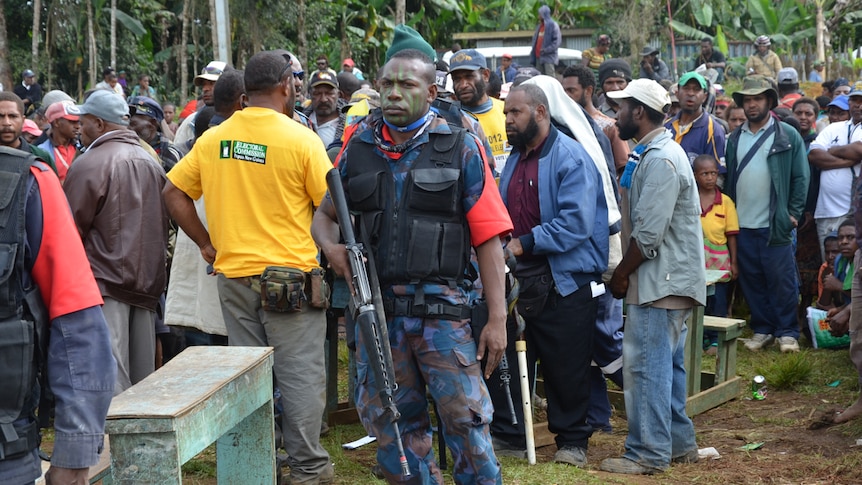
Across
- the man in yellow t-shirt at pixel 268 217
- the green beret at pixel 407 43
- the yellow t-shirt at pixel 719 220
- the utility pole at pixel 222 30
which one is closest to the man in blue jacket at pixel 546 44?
the utility pole at pixel 222 30

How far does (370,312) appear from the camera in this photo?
3910 mm

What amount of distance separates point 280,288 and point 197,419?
160cm

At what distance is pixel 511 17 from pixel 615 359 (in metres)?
21.6

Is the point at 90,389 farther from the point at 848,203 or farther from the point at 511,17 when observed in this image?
the point at 511,17

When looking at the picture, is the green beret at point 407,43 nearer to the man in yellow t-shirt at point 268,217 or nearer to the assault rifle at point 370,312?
the man in yellow t-shirt at point 268,217

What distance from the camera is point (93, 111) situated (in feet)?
18.8

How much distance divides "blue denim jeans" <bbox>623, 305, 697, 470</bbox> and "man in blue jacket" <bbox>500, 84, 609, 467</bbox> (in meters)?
0.29

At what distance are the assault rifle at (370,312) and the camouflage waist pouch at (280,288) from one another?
0.90m

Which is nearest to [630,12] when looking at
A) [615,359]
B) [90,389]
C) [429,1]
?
[429,1]

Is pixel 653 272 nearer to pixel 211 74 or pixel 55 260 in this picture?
pixel 55 260

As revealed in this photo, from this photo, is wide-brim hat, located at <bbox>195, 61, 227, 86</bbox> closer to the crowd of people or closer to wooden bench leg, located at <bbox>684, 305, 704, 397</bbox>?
the crowd of people

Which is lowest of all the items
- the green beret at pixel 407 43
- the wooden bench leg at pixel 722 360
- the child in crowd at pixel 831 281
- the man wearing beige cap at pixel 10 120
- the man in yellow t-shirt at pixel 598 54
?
the wooden bench leg at pixel 722 360

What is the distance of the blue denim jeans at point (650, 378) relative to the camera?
5.44 metres

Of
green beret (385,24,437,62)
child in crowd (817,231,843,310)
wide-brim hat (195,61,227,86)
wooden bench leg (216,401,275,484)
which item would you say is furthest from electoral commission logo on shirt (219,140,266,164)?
child in crowd (817,231,843,310)
